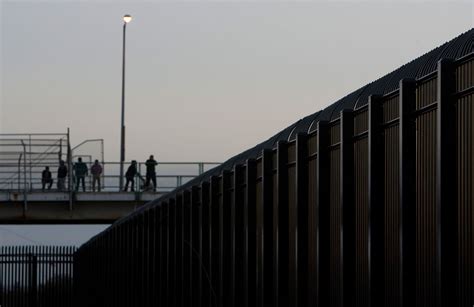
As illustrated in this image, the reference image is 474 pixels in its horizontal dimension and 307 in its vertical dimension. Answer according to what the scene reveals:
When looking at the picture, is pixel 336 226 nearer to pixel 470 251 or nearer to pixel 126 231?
pixel 470 251

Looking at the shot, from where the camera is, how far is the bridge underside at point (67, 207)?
→ 65688 mm

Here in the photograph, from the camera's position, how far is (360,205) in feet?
45.5

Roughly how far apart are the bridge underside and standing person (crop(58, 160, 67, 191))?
83cm

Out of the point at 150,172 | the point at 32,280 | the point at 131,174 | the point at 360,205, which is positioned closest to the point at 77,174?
the point at 131,174

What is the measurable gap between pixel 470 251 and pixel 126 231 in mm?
26495

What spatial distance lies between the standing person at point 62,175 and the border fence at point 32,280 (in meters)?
12.1

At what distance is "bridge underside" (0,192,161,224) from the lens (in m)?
65.7

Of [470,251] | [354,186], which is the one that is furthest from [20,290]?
[470,251]

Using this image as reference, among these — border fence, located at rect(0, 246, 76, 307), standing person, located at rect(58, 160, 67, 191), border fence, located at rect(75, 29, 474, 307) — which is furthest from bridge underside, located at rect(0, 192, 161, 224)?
border fence, located at rect(75, 29, 474, 307)

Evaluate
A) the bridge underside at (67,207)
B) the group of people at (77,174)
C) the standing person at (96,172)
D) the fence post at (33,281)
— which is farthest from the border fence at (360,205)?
the standing person at (96,172)

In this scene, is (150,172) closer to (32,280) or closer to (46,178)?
(46,178)

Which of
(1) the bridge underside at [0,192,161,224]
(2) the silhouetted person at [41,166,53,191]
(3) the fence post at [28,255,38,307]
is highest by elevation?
(2) the silhouetted person at [41,166,53,191]

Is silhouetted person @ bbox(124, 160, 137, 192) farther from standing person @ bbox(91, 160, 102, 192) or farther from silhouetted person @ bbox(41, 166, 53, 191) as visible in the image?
silhouetted person @ bbox(41, 166, 53, 191)

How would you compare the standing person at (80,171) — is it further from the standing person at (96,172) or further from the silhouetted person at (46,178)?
the silhouetted person at (46,178)
